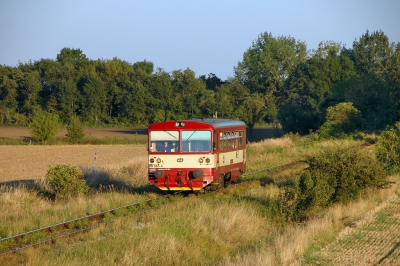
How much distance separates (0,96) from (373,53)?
62476mm

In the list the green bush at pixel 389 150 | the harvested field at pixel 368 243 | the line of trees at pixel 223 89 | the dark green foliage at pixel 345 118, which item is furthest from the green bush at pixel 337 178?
the line of trees at pixel 223 89

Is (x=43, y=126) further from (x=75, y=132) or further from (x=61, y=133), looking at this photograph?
(x=61, y=133)

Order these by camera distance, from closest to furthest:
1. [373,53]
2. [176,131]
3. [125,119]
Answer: [176,131] → [125,119] → [373,53]

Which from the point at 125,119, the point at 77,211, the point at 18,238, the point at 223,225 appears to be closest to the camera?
the point at 18,238

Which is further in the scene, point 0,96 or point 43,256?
point 0,96

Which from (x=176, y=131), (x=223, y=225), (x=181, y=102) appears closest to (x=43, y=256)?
(x=223, y=225)

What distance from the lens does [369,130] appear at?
5497cm

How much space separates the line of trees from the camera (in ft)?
208

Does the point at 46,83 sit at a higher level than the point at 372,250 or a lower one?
higher

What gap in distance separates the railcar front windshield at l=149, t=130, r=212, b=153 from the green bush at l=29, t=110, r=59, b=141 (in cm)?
3849

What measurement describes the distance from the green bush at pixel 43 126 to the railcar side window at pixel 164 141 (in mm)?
38408

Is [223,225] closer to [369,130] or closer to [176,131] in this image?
[176,131]

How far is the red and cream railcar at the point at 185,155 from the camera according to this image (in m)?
18.4

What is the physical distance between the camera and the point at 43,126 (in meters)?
56.2
